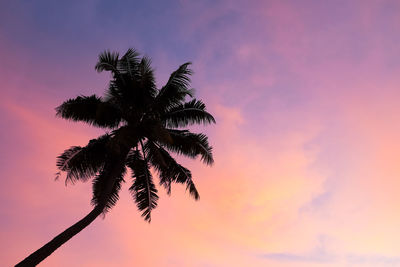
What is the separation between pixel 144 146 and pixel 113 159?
1768 mm

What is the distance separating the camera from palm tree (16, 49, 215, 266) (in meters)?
17.3

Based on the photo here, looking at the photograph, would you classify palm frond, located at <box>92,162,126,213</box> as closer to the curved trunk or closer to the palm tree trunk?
the curved trunk

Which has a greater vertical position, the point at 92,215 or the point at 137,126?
the point at 137,126

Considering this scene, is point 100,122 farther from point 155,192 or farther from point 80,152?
point 155,192

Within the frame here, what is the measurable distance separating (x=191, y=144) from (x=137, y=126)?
293 centimetres

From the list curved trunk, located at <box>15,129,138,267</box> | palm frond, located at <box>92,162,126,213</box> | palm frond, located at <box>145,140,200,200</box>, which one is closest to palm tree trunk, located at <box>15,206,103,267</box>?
curved trunk, located at <box>15,129,138,267</box>

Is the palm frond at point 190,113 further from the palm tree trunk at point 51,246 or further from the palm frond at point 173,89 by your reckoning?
the palm tree trunk at point 51,246

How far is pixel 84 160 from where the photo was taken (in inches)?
703

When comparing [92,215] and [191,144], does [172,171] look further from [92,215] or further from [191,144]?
[92,215]

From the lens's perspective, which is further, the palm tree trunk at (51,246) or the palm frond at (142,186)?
the palm frond at (142,186)

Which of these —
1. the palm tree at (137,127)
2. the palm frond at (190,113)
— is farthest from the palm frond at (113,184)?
the palm frond at (190,113)

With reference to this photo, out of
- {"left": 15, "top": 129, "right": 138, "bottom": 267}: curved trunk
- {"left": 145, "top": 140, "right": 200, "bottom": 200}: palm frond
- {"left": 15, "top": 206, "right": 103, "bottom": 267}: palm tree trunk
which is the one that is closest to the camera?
{"left": 15, "top": 206, "right": 103, "bottom": 267}: palm tree trunk

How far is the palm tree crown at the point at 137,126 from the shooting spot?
682 inches

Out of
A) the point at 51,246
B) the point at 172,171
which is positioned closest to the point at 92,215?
the point at 51,246
